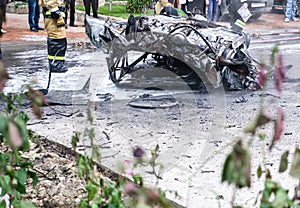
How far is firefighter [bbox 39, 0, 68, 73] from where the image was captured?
7684mm

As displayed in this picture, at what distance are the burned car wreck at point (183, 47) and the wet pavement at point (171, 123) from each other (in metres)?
0.24

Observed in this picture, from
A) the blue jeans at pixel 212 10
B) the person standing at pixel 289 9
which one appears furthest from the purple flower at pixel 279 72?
the person standing at pixel 289 9

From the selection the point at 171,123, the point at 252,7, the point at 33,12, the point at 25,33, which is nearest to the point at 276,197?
the point at 171,123

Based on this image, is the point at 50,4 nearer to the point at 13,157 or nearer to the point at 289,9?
the point at 13,157

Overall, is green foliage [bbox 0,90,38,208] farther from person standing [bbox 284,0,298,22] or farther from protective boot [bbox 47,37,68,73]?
person standing [bbox 284,0,298,22]

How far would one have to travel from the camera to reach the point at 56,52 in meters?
7.88

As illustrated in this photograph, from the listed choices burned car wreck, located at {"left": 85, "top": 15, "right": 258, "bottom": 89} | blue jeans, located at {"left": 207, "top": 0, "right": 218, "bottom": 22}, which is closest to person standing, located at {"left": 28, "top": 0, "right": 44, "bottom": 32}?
blue jeans, located at {"left": 207, "top": 0, "right": 218, "bottom": 22}

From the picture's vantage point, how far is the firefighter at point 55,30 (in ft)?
25.2

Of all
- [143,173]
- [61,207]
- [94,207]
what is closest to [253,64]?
[143,173]

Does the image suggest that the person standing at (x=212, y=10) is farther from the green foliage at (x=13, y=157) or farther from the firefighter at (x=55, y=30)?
the green foliage at (x=13, y=157)

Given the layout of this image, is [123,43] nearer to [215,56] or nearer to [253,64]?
[215,56]

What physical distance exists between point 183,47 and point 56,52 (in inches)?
78.4

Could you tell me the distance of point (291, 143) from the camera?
5066 millimetres

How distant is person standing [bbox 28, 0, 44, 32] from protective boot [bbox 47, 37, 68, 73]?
249 inches
